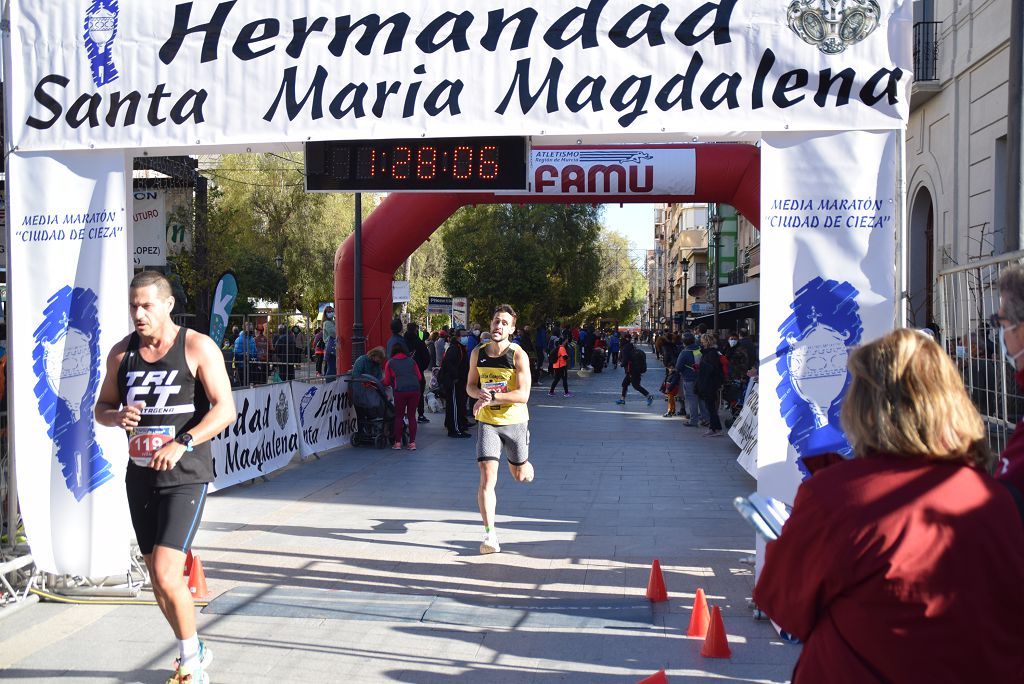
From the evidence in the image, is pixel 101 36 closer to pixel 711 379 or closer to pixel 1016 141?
pixel 1016 141

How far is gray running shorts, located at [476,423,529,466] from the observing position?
7.18 meters

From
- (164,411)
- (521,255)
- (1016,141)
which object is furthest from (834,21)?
(521,255)

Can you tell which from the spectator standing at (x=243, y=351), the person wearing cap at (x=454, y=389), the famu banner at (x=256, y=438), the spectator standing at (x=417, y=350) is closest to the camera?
the famu banner at (x=256, y=438)

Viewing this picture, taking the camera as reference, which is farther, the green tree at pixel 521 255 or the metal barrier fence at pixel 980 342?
the green tree at pixel 521 255

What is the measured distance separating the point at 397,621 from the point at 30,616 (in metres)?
2.21

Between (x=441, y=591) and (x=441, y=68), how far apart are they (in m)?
3.30

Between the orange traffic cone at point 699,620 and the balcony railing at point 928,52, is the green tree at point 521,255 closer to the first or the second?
the balcony railing at point 928,52

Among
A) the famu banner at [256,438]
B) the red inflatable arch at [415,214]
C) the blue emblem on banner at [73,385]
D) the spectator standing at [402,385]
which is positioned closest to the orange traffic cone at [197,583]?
the blue emblem on banner at [73,385]

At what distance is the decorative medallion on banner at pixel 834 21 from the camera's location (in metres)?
5.34

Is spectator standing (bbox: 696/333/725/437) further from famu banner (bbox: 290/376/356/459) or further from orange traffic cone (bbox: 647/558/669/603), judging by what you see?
orange traffic cone (bbox: 647/558/669/603)

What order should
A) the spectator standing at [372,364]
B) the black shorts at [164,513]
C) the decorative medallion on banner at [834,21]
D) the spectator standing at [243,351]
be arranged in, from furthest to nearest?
1. the spectator standing at [243,351]
2. the spectator standing at [372,364]
3. the decorative medallion on banner at [834,21]
4. the black shorts at [164,513]

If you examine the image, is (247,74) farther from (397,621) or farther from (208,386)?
(397,621)

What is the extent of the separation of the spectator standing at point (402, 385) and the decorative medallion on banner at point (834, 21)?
877cm

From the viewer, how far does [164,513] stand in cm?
434
